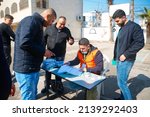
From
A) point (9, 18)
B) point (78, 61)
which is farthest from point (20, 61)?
point (9, 18)

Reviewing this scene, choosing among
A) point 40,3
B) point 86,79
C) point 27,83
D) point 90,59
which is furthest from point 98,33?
point 27,83

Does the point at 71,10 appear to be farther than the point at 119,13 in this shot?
Yes

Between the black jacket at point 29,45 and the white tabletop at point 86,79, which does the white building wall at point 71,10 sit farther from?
the black jacket at point 29,45

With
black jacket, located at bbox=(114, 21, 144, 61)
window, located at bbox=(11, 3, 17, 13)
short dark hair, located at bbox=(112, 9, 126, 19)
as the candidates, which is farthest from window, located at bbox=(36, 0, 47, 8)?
black jacket, located at bbox=(114, 21, 144, 61)

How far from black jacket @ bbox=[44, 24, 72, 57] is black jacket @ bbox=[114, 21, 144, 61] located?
133 centimetres

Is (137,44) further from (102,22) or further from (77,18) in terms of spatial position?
(102,22)

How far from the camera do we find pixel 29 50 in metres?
3.23

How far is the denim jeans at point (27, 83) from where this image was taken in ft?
11.1

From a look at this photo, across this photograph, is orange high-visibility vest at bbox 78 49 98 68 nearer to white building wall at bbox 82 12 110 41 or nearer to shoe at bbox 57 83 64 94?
shoe at bbox 57 83 64 94

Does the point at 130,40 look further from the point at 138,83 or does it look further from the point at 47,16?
the point at 138,83

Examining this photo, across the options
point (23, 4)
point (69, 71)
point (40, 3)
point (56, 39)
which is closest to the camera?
point (69, 71)

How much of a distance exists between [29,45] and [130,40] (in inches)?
74.0

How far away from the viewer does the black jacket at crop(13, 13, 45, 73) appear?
10.2 feet

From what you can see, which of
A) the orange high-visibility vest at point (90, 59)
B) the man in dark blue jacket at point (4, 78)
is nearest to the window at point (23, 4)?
the orange high-visibility vest at point (90, 59)
